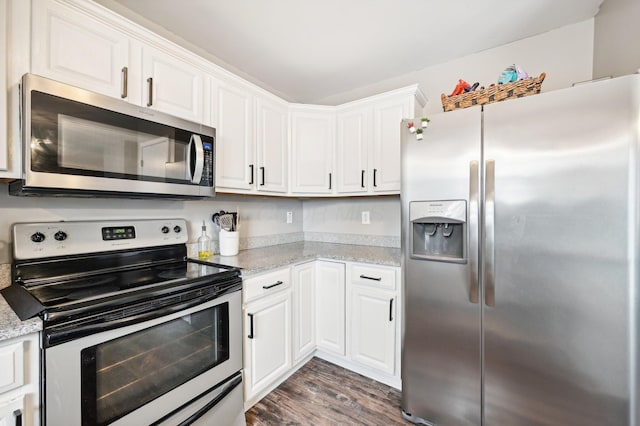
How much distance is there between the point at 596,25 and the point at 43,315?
10.7ft

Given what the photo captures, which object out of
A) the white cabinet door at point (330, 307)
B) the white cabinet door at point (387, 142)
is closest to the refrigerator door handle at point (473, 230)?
the white cabinet door at point (387, 142)

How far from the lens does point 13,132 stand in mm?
1045

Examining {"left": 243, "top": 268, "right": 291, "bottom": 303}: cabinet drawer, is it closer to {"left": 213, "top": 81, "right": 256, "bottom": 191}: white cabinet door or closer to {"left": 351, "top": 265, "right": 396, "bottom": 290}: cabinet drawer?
{"left": 351, "top": 265, "right": 396, "bottom": 290}: cabinet drawer

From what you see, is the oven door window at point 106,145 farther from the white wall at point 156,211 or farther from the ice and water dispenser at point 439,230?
the ice and water dispenser at point 439,230

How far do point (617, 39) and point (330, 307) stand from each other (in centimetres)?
248

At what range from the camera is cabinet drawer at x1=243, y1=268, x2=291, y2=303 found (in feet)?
5.25

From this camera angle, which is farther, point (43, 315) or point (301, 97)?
point (301, 97)

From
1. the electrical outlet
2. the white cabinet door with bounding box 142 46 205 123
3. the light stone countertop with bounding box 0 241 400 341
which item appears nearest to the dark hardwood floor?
the light stone countertop with bounding box 0 241 400 341

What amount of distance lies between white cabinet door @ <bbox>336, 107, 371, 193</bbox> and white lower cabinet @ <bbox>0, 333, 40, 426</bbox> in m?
2.03

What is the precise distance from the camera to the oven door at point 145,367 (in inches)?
35.4

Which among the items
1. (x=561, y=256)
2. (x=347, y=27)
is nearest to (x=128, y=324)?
(x=561, y=256)

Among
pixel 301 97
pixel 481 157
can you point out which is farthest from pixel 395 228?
pixel 301 97

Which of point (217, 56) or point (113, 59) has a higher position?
point (217, 56)

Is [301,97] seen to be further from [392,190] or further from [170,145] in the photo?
[170,145]
